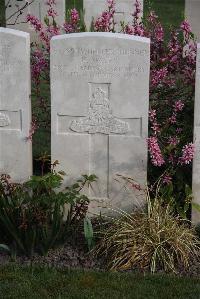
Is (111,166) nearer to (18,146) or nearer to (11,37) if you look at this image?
(18,146)

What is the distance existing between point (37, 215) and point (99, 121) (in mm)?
1014

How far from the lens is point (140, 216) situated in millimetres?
5312

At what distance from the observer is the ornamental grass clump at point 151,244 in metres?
4.96

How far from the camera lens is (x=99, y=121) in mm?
5512

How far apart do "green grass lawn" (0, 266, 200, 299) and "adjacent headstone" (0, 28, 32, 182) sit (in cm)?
113

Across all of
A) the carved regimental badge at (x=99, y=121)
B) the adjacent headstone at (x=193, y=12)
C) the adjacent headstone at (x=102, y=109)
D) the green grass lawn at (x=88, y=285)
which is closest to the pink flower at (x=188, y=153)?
the adjacent headstone at (x=102, y=109)

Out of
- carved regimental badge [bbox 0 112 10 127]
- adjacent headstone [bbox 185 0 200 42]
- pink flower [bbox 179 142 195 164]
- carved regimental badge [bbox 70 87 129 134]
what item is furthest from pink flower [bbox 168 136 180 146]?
adjacent headstone [bbox 185 0 200 42]

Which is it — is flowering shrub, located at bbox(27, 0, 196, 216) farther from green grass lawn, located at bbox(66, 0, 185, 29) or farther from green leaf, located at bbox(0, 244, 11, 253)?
green grass lawn, located at bbox(66, 0, 185, 29)

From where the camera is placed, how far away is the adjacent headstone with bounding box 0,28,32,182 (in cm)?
546

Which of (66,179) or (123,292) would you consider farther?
(66,179)

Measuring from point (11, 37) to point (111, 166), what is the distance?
1.34 m

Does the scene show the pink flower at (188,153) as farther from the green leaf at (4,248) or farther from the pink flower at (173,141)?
the green leaf at (4,248)

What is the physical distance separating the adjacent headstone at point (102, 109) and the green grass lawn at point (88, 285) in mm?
933

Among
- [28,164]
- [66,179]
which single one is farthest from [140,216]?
[28,164]
